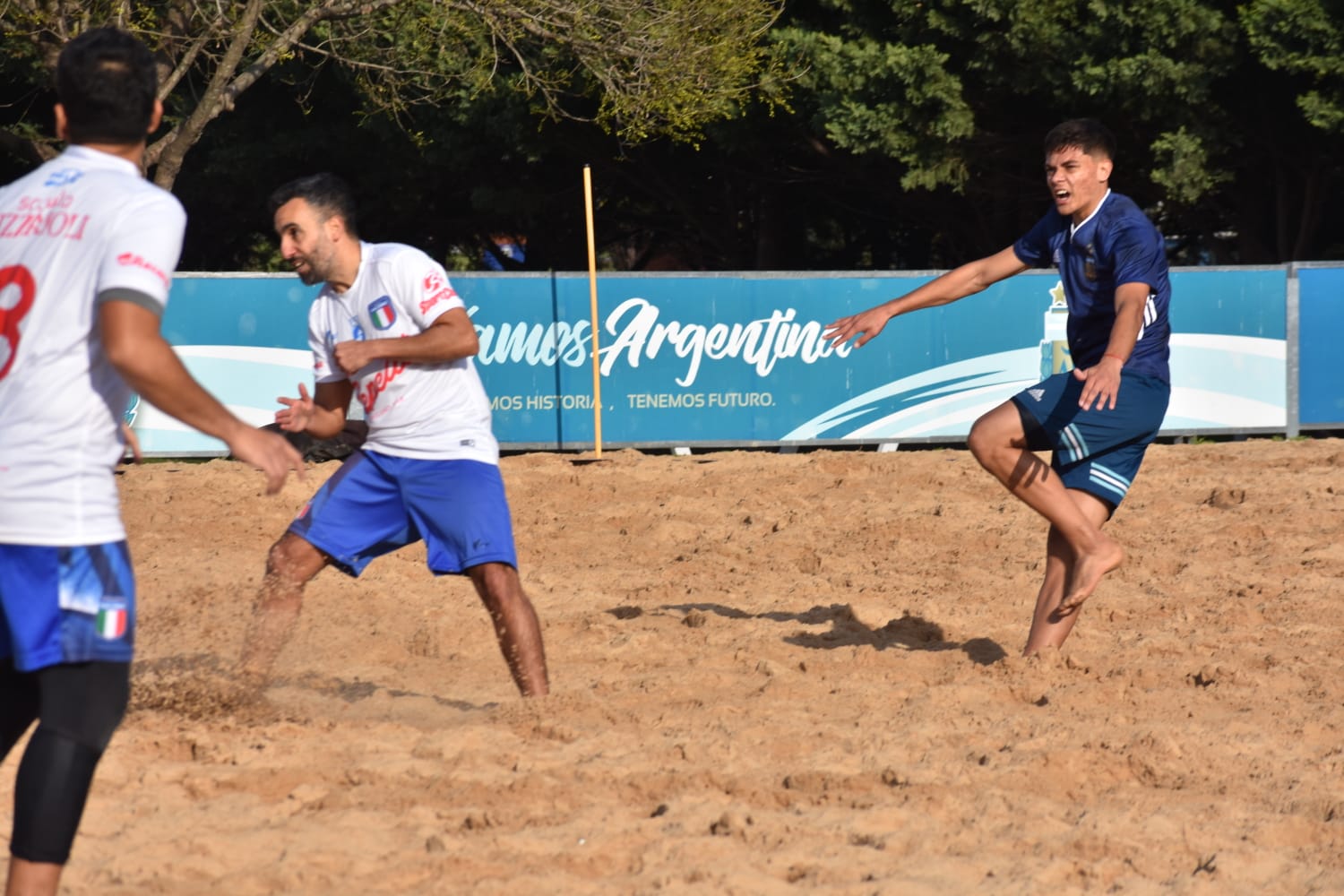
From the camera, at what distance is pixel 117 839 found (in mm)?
3617

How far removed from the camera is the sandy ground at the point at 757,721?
3.57 metres

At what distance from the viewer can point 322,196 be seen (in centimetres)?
466

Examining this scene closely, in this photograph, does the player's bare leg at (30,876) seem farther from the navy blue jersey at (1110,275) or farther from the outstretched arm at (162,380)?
the navy blue jersey at (1110,275)

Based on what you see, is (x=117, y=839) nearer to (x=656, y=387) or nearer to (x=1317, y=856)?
(x=1317, y=856)

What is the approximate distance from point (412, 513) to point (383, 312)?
0.65m

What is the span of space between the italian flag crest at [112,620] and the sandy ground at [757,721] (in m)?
0.76

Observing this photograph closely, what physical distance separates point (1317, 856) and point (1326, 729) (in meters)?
1.26

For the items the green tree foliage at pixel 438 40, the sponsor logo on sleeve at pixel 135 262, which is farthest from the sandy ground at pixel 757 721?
the green tree foliage at pixel 438 40

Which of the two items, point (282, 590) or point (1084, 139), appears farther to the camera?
point (1084, 139)

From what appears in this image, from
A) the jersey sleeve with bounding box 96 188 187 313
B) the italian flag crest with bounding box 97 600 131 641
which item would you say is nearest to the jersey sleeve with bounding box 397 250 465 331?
the jersey sleeve with bounding box 96 188 187 313

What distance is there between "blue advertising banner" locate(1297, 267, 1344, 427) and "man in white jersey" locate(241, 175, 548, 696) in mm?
10755

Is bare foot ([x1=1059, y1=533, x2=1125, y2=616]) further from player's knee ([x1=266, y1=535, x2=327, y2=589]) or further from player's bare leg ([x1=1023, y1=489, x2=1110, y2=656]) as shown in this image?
player's knee ([x1=266, y1=535, x2=327, y2=589])

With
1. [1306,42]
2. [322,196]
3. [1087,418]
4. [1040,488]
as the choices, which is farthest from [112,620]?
[1306,42]

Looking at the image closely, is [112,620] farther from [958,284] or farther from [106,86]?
[958,284]
